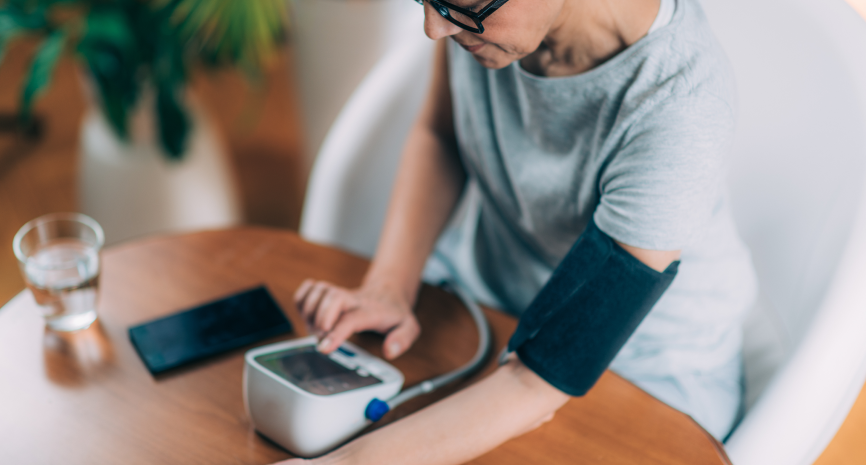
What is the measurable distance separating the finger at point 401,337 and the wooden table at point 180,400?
0.5 inches

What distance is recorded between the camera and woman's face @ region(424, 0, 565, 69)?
0.56 m

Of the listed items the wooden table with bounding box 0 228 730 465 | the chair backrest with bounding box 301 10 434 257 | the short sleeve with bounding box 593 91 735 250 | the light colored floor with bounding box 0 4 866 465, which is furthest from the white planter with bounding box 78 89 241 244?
the short sleeve with bounding box 593 91 735 250

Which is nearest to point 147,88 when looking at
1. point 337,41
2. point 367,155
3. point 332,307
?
point 337,41

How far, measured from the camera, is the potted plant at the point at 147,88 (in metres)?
1.29

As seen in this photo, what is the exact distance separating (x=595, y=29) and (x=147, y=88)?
1.13 m

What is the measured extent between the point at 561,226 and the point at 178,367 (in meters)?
0.44

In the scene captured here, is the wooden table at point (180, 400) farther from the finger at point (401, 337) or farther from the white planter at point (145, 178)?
the white planter at point (145, 178)

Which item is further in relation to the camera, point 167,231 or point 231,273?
point 167,231

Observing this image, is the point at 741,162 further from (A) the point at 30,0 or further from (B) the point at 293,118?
(B) the point at 293,118

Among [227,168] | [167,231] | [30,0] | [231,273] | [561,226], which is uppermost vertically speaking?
[30,0]

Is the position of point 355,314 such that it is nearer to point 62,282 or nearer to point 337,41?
point 62,282

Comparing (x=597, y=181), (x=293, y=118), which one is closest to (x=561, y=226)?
(x=597, y=181)

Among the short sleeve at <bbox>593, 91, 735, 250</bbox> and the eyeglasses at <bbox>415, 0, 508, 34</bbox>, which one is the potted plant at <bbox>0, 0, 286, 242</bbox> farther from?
the short sleeve at <bbox>593, 91, 735, 250</bbox>

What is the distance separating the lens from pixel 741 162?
95 centimetres
